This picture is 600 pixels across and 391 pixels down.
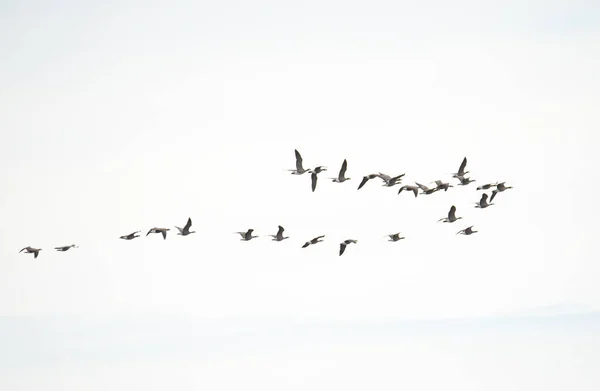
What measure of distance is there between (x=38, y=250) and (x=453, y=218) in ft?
122

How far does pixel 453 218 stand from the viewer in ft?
551

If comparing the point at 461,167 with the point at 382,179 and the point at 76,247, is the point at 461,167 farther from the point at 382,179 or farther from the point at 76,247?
the point at 76,247

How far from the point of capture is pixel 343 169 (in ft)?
538

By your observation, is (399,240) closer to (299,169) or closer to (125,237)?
(299,169)

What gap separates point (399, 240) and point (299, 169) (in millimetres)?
13444

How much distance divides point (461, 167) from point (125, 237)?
2968 centimetres

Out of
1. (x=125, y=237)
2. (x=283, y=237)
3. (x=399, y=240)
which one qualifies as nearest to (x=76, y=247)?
(x=125, y=237)

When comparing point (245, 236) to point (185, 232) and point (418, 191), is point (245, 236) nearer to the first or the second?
point (185, 232)

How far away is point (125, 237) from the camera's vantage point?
164m

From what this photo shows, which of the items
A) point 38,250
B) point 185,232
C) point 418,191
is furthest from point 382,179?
point 38,250

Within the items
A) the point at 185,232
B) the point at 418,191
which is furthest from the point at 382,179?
the point at 185,232

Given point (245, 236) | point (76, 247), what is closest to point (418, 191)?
point (245, 236)

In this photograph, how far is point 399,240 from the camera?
170 metres

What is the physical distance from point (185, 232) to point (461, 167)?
81.1ft
